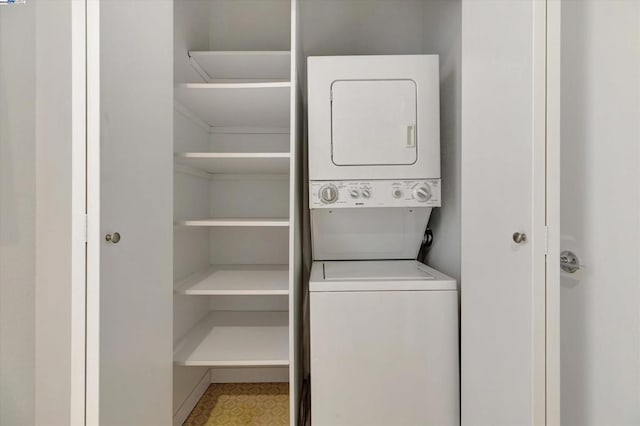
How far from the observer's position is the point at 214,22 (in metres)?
2.20

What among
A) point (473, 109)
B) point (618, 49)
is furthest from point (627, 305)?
point (473, 109)

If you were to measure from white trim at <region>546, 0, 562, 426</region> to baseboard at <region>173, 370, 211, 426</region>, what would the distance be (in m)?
1.63

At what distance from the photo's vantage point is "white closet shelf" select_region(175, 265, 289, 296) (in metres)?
1.59

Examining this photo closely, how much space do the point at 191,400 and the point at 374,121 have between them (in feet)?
5.96

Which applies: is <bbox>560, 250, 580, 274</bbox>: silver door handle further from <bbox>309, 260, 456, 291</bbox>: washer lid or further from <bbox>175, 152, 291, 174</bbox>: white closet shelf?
<bbox>175, 152, 291, 174</bbox>: white closet shelf

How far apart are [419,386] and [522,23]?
1.39 meters

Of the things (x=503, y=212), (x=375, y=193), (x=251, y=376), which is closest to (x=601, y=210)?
(x=503, y=212)

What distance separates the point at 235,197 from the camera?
2.22 meters

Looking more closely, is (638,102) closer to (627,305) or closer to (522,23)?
(522,23)

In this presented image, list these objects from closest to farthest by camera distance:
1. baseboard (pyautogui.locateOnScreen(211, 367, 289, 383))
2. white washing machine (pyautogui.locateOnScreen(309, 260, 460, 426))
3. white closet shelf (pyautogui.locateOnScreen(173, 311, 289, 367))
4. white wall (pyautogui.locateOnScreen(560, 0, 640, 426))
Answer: white wall (pyautogui.locateOnScreen(560, 0, 640, 426))
white washing machine (pyautogui.locateOnScreen(309, 260, 460, 426))
white closet shelf (pyautogui.locateOnScreen(173, 311, 289, 367))
baseboard (pyautogui.locateOnScreen(211, 367, 289, 383))

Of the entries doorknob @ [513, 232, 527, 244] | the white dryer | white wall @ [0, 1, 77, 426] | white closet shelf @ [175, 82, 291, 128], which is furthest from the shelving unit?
doorknob @ [513, 232, 527, 244]

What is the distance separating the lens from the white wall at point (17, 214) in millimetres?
997

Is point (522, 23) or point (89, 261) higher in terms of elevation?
point (522, 23)

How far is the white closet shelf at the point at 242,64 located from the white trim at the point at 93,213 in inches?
35.7
